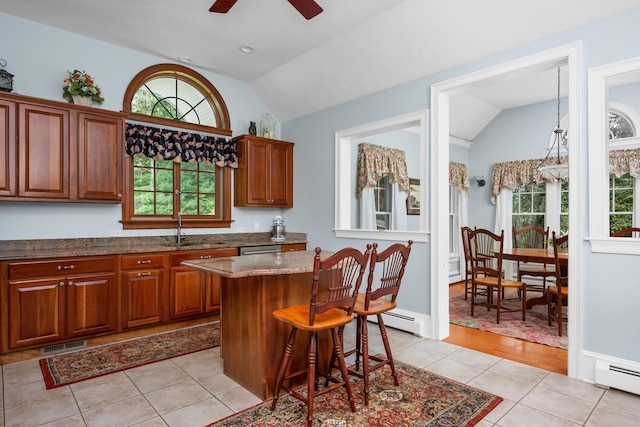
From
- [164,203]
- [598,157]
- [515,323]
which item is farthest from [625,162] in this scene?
[164,203]

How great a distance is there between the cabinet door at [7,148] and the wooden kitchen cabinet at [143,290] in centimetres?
111

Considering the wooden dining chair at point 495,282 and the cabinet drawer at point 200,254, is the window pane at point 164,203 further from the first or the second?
the wooden dining chair at point 495,282

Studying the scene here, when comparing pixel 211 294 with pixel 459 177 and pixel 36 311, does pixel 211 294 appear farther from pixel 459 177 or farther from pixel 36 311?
pixel 459 177

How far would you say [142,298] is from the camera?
381 centimetres

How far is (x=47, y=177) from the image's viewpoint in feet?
11.3

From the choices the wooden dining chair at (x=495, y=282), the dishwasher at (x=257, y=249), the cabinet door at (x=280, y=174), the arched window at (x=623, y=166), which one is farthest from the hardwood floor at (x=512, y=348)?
the arched window at (x=623, y=166)

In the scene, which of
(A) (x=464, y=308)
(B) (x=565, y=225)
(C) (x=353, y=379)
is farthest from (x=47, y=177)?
(B) (x=565, y=225)

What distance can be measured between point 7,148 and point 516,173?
A: 6.98 meters

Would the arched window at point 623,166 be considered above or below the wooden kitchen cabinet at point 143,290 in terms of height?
above

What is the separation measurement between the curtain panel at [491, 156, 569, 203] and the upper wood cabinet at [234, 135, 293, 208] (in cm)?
383

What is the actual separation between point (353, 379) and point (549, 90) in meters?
5.38

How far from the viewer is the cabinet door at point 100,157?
3.64m

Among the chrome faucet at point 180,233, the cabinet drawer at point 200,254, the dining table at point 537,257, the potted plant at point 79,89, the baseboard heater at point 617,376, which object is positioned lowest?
the baseboard heater at point 617,376

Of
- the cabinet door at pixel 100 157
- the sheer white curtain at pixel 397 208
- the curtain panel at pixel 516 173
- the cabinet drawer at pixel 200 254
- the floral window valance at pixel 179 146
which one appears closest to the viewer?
the cabinet door at pixel 100 157
